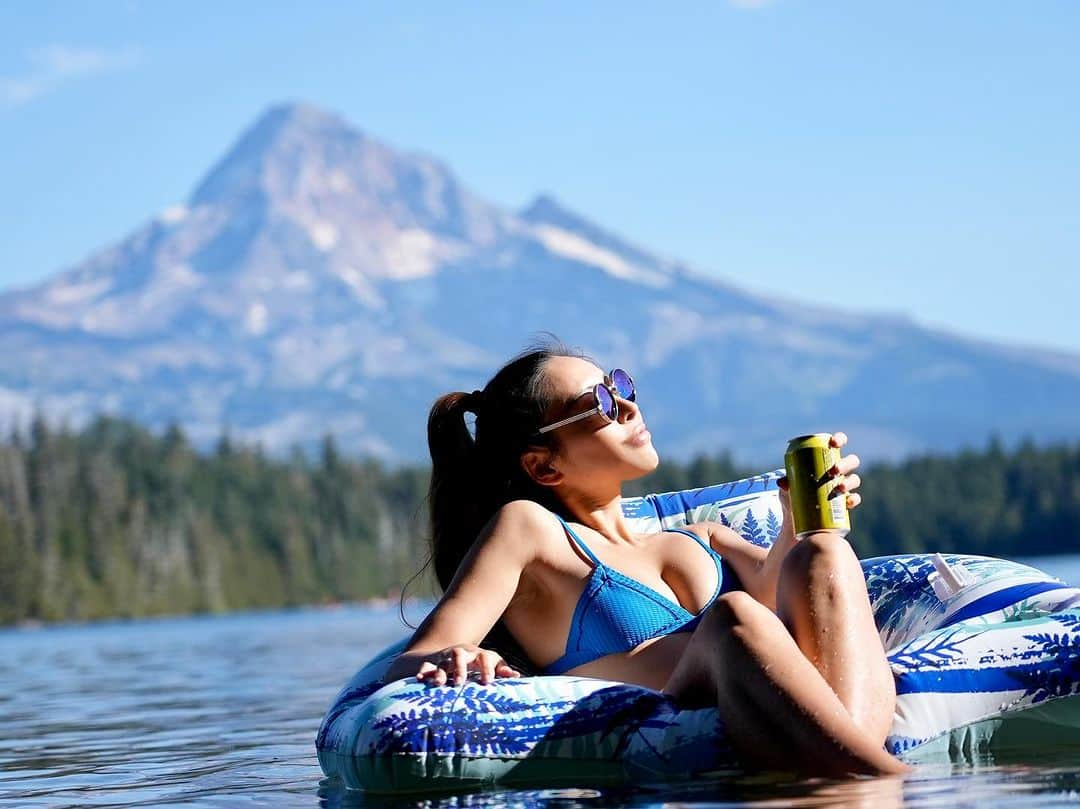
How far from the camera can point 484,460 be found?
6.59m

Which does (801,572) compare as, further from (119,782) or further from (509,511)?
(119,782)

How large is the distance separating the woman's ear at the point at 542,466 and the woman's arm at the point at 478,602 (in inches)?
15.4

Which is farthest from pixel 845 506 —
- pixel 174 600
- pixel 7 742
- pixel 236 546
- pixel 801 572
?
pixel 236 546

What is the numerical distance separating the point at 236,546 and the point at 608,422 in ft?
364

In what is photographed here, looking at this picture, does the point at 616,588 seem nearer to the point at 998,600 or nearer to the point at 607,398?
the point at 607,398

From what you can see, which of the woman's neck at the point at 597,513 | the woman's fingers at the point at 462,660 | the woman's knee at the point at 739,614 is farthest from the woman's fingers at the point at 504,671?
the woman's knee at the point at 739,614

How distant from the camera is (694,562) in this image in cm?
652

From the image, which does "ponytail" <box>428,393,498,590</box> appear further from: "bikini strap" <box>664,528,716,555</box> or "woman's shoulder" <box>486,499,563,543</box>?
"bikini strap" <box>664,528,716,555</box>

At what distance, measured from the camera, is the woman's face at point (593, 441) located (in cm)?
633

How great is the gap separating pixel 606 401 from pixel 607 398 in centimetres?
1

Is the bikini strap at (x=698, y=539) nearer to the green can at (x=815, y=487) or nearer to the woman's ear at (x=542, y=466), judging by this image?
the woman's ear at (x=542, y=466)

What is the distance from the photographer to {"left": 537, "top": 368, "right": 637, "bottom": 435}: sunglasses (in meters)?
6.30

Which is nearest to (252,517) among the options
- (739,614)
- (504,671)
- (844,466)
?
(504,671)

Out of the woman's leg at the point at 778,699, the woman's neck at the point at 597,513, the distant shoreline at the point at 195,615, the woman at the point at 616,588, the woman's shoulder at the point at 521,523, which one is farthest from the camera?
the distant shoreline at the point at 195,615
